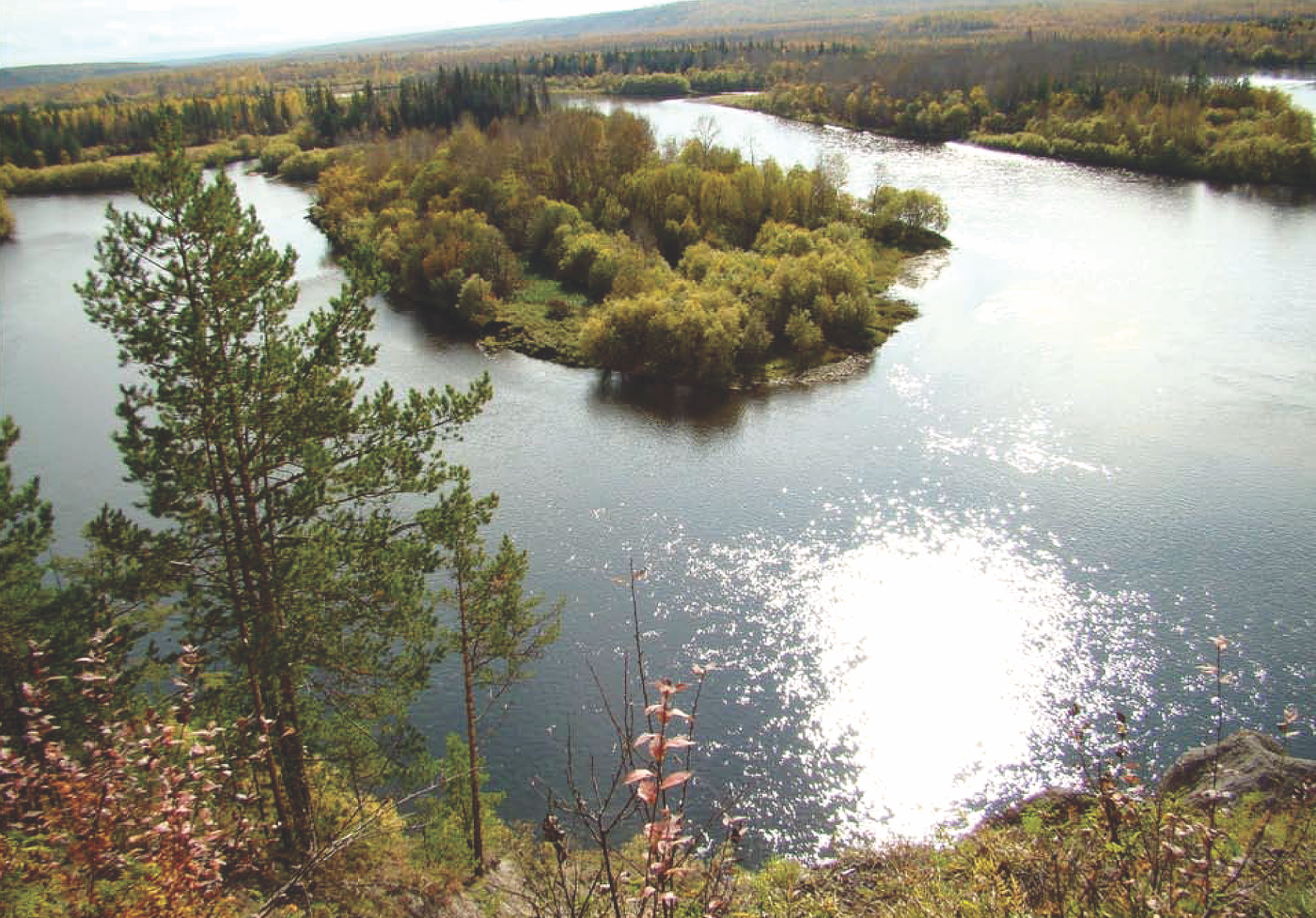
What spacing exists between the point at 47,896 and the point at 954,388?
32620 mm

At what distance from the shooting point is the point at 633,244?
47656 millimetres

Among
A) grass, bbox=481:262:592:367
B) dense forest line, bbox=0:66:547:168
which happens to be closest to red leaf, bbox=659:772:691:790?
grass, bbox=481:262:592:367

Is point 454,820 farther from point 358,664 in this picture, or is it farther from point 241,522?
point 241,522

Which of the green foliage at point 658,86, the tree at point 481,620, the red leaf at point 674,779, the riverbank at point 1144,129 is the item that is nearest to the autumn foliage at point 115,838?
the red leaf at point 674,779

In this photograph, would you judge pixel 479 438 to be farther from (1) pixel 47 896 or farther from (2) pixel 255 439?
(1) pixel 47 896

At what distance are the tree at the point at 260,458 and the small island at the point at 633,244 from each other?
20.8 m

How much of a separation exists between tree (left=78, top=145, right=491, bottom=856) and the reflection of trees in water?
2126cm

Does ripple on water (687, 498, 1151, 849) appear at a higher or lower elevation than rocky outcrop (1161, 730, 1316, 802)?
lower

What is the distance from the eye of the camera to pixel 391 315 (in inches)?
1820

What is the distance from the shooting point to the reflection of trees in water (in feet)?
110

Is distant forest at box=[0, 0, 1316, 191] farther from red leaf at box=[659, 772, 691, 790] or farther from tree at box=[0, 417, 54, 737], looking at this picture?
red leaf at box=[659, 772, 691, 790]

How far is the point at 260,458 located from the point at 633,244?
1489 inches

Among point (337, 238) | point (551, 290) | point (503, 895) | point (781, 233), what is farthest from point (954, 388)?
point (337, 238)

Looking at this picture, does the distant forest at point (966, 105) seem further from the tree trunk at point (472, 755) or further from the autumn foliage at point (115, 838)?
the autumn foliage at point (115, 838)
